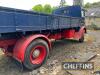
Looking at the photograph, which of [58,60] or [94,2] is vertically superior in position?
[94,2]

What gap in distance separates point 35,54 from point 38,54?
152 mm

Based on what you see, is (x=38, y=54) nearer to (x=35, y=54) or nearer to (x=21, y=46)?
(x=35, y=54)

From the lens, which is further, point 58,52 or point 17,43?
point 58,52

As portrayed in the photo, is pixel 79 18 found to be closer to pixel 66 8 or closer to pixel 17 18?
pixel 66 8

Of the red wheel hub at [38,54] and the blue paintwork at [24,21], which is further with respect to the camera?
the red wheel hub at [38,54]

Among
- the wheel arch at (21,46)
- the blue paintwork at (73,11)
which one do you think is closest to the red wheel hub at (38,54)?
the wheel arch at (21,46)

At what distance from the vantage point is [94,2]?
83.1 metres

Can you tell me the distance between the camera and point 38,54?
648cm

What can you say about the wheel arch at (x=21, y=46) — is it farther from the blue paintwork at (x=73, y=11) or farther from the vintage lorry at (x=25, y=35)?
the blue paintwork at (x=73, y=11)

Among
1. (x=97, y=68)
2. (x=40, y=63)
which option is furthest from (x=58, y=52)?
(x=97, y=68)

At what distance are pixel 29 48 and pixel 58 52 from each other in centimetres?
281

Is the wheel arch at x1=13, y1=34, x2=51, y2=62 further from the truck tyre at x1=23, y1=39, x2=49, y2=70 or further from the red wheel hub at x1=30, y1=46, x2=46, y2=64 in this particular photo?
the red wheel hub at x1=30, y1=46, x2=46, y2=64

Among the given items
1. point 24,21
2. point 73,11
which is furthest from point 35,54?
point 73,11

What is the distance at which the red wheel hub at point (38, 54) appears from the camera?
6259 mm
